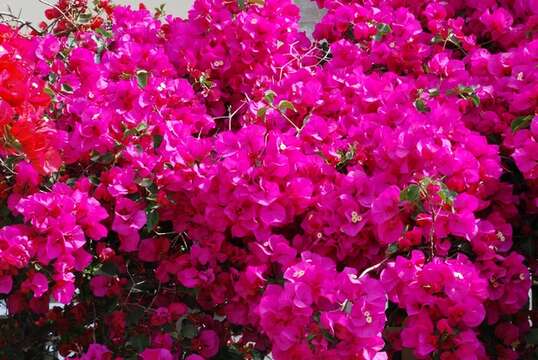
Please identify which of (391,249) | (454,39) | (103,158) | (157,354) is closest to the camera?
(391,249)

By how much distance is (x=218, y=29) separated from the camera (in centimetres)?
177

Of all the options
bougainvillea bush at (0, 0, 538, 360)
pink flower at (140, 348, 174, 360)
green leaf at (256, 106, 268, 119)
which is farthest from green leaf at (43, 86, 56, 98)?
pink flower at (140, 348, 174, 360)

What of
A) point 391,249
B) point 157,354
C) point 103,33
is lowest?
point 157,354

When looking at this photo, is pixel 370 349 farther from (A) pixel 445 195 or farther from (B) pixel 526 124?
(B) pixel 526 124

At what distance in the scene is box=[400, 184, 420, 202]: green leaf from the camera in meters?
1.18

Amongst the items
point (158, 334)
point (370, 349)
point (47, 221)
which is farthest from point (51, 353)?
point (370, 349)

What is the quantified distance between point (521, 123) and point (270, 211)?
43cm

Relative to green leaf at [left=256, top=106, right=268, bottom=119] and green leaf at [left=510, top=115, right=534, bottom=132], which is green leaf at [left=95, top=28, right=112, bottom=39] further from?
green leaf at [left=510, top=115, right=534, bottom=132]

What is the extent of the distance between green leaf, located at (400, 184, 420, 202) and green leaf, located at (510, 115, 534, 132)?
28 cm

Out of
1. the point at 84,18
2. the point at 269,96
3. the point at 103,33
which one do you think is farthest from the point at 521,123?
the point at 84,18

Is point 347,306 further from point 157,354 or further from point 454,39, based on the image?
point 454,39

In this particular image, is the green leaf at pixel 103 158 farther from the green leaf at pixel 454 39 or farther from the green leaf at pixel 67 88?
the green leaf at pixel 454 39

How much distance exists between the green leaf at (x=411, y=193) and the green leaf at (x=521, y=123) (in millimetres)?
279

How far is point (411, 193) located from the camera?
1.18 m
